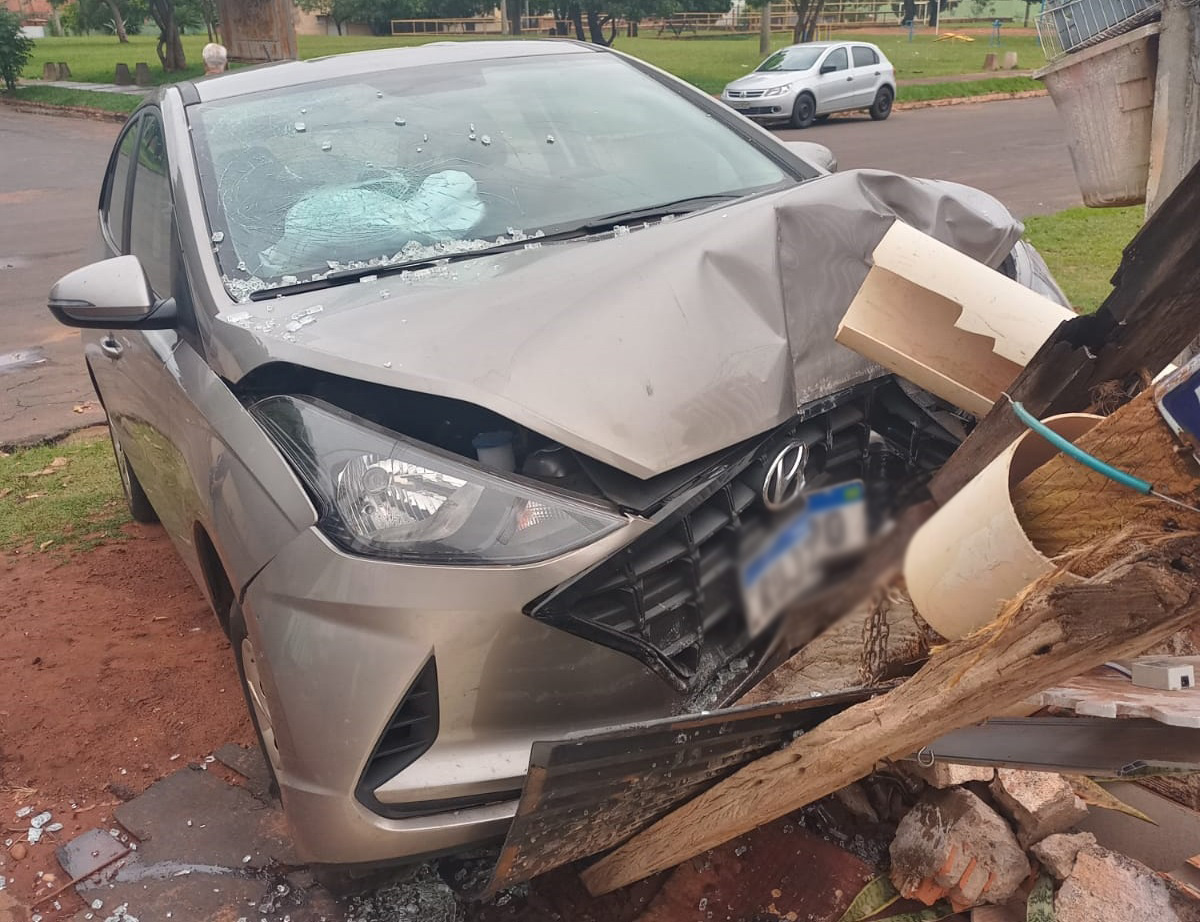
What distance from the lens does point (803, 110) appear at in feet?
60.5

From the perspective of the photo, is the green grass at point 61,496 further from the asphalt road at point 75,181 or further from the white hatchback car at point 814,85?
the white hatchback car at point 814,85

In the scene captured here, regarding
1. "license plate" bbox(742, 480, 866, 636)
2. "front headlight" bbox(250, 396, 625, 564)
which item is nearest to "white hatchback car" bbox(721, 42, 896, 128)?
"front headlight" bbox(250, 396, 625, 564)

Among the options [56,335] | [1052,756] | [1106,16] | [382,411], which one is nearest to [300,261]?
[382,411]

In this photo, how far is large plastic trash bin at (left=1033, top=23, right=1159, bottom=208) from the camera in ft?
9.16

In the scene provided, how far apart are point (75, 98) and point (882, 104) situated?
18.1m

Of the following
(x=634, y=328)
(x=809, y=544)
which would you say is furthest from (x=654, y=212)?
(x=809, y=544)

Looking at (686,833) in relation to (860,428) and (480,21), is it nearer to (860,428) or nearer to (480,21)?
(860,428)

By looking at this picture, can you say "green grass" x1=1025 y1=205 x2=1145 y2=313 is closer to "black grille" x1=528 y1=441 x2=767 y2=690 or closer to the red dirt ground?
"black grille" x1=528 y1=441 x2=767 y2=690

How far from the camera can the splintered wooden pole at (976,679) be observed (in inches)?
56.3

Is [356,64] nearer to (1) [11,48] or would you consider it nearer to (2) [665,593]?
(2) [665,593]

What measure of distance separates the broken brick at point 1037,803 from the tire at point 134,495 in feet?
10.9

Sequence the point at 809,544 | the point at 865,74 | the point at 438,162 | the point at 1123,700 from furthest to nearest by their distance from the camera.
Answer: the point at 865,74 < the point at 438,162 < the point at 1123,700 < the point at 809,544

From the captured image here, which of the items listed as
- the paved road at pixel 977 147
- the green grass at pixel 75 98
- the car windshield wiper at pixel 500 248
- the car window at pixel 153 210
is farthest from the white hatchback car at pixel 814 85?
the car windshield wiper at pixel 500 248

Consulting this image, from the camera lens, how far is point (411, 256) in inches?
108
